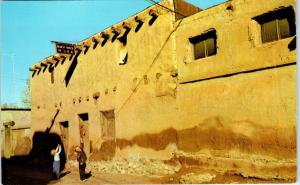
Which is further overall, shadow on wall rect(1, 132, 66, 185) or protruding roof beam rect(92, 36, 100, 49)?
protruding roof beam rect(92, 36, 100, 49)

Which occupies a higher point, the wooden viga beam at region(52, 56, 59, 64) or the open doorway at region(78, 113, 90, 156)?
the wooden viga beam at region(52, 56, 59, 64)

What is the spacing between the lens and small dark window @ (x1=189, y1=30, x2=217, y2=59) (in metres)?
10.6

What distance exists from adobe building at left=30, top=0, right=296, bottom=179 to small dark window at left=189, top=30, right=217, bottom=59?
Answer: 0.03m

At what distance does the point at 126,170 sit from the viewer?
12.8 m

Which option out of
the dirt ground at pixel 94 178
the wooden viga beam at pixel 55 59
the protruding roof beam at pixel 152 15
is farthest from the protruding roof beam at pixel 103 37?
the dirt ground at pixel 94 178

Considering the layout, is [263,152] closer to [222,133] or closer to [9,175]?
[222,133]

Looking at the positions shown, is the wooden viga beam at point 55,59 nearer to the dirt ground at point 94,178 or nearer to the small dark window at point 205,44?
the dirt ground at point 94,178

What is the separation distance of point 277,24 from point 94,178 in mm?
8164

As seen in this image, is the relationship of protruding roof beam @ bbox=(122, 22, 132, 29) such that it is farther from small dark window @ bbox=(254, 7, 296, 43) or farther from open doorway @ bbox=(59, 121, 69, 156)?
open doorway @ bbox=(59, 121, 69, 156)

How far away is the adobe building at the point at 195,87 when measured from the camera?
874 centimetres

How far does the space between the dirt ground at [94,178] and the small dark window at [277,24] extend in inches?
147

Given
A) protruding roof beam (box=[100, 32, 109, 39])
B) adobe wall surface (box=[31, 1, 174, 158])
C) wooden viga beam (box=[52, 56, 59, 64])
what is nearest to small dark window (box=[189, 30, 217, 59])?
adobe wall surface (box=[31, 1, 174, 158])

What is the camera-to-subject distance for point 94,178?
1253 cm

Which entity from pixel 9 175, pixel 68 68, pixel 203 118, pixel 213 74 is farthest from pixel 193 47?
pixel 9 175
